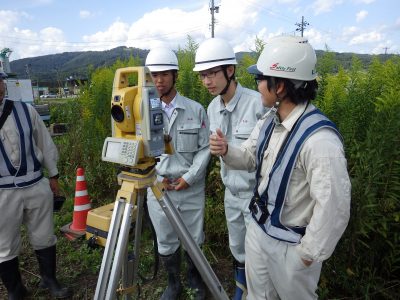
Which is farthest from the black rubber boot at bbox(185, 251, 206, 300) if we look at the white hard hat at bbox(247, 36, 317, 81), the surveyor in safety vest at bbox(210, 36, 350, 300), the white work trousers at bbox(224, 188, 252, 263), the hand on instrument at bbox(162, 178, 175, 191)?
the white hard hat at bbox(247, 36, 317, 81)

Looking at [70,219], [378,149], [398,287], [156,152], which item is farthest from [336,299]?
[70,219]

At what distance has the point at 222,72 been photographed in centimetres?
276

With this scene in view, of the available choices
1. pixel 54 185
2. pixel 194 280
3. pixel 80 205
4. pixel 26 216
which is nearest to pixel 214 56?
pixel 54 185

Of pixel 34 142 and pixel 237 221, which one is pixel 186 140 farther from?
pixel 34 142

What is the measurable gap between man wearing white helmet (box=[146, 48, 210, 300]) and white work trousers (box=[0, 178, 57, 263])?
1001 millimetres

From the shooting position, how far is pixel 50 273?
325 centimetres

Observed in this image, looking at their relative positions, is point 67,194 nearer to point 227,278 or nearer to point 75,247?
point 75,247

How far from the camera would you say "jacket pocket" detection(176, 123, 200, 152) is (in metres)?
2.91

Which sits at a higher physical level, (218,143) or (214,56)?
(214,56)

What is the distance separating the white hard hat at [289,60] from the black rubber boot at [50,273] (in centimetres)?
270

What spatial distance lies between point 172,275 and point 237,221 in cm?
87

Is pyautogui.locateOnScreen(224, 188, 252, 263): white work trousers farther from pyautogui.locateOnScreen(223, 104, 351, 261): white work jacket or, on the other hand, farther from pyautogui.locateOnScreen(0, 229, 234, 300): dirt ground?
pyautogui.locateOnScreen(223, 104, 351, 261): white work jacket

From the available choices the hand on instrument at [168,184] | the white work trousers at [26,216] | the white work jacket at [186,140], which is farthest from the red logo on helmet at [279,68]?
the white work trousers at [26,216]

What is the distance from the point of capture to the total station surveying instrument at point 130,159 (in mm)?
1870
